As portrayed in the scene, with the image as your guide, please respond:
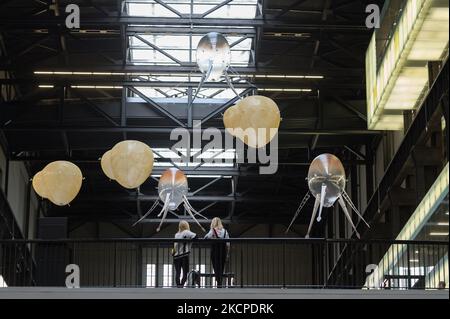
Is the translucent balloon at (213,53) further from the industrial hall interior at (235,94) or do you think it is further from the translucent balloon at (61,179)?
the translucent balloon at (61,179)

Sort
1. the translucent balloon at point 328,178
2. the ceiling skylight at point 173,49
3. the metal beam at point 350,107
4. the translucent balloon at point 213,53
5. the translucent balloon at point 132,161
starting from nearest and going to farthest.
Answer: the translucent balloon at point 213,53
the translucent balloon at point 328,178
the translucent balloon at point 132,161
the ceiling skylight at point 173,49
the metal beam at point 350,107

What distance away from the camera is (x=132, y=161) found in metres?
30.0

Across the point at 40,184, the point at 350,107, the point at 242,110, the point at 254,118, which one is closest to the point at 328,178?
the point at 254,118

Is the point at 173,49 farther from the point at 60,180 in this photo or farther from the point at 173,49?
the point at 60,180

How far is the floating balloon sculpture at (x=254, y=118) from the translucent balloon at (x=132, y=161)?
2595 millimetres

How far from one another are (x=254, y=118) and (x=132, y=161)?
379cm

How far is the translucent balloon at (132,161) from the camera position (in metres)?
29.9

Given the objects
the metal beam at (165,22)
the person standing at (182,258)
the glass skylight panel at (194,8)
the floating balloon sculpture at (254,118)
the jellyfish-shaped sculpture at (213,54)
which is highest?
the glass skylight panel at (194,8)

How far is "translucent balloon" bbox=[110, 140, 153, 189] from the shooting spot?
98.2 ft

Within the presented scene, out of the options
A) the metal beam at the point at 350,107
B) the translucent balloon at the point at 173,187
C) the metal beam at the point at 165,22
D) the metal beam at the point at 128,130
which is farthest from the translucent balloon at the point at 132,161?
the metal beam at the point at 350,107

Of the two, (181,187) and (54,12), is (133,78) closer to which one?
(54,12)

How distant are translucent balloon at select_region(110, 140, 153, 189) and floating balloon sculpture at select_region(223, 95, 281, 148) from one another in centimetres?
259
